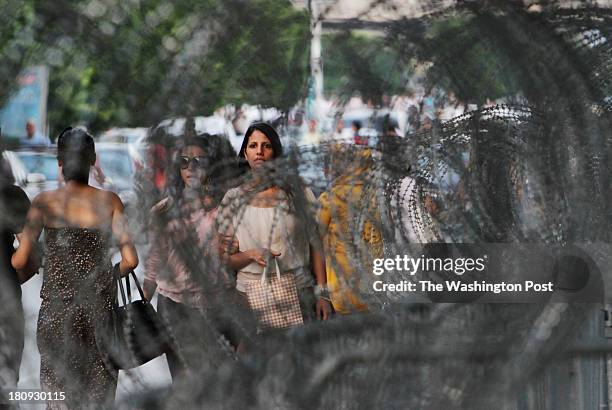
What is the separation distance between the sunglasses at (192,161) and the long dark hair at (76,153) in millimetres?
363

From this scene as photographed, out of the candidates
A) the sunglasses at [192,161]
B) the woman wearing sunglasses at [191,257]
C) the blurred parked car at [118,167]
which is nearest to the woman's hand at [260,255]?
the woman wearing sunglasses at [191,257]

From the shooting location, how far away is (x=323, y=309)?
4605mm

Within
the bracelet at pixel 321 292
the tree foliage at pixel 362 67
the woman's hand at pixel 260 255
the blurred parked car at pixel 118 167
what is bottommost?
the bracelet at pixel 321 292

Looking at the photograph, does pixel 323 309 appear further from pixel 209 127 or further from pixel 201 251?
pixel 209 127

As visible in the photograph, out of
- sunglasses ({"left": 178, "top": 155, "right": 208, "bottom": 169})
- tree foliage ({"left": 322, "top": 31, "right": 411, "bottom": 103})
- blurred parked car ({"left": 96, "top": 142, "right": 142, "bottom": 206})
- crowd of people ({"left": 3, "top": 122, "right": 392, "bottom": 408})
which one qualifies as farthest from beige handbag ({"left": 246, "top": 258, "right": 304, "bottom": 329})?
tree foliage ({"left": 322, "top": 31, "right": 411, "bottom": 103})

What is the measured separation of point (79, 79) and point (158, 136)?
39 cm

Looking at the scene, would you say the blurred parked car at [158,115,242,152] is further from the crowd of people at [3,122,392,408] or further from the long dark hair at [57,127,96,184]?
the long dark hair at [57,127,96,184]

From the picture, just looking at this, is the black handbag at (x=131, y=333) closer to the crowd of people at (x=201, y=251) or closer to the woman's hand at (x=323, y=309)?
the crowd of people at (x=201, y=251)

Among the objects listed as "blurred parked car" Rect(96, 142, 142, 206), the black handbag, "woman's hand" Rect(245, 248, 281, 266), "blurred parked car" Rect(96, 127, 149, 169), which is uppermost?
"blurred parked car" Rect(96, 127, 149, 169)

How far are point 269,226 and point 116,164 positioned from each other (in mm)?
664

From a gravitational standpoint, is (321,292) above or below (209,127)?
below

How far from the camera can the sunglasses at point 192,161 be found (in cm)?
446

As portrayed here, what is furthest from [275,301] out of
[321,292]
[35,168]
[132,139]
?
[35,168]

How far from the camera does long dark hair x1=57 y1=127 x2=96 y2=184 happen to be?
4453 millimetres
